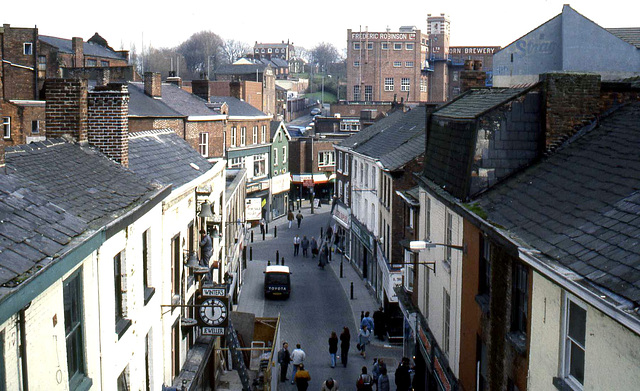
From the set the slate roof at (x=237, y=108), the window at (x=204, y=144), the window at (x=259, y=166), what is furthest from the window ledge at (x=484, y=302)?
the window at (x=259, y=166)

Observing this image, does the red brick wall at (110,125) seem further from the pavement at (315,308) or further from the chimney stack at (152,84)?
the chimney stack at (152,84)

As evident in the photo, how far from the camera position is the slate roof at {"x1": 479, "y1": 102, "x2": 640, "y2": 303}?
806 centimetres

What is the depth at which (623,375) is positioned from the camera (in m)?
7.25

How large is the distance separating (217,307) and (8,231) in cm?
956

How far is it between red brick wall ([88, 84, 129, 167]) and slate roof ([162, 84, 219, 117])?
86.8 feet

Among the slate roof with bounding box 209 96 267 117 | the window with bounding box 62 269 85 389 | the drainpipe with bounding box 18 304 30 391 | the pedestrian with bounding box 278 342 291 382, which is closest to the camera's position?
the drainpipe with bounding box 18 304 30 391

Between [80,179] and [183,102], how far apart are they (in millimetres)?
32697

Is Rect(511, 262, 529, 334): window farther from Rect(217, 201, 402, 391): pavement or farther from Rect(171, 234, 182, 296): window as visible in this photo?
Rect(217, 201, 402, 391): pavement

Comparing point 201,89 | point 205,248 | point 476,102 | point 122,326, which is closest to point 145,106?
point 201,89

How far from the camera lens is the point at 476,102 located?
16.7 m

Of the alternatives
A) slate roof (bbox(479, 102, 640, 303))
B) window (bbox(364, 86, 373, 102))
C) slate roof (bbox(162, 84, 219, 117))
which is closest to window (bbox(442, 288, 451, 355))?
slate roof (bbox(479, 102, 640, 303))

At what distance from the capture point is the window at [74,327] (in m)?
9.02

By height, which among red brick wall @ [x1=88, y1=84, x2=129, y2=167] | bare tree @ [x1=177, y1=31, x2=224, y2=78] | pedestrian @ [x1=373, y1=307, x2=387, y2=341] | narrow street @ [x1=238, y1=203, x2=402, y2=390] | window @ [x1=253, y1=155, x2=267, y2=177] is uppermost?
bare tree @ [x1=177, y1=31, x2=224, y2=78]

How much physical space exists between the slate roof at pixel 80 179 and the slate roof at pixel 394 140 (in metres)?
18.4
